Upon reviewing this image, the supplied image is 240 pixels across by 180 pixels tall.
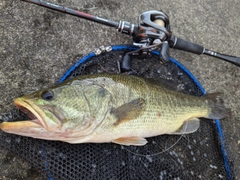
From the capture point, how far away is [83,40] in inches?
108

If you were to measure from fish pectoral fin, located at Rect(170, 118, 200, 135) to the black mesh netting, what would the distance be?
0.33 feet

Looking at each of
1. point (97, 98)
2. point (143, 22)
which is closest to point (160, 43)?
point (143, 22)

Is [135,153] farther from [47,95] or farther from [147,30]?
[147,30]

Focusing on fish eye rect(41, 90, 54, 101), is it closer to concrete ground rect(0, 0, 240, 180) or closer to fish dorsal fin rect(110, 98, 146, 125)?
fish dorsal fin rect(110, 98, 146, 125)

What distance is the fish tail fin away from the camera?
8.31 feet

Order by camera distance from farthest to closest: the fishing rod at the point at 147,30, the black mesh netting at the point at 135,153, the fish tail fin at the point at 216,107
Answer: the fish tail fin at the point at 216,107 → the fishing rod at the point at 147,30 → the black mesh netting at the point at 135,153

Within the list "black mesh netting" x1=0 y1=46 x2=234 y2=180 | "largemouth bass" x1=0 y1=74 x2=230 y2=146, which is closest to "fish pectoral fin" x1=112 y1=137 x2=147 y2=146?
"largemouth bass" x1=0 y1=74 x2=230 y2=146

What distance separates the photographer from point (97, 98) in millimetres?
1996

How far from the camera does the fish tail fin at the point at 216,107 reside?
8.31ft

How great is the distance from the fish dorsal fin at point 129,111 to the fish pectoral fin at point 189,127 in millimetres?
485

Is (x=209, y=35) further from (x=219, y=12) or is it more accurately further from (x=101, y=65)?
(x=101, y=65)

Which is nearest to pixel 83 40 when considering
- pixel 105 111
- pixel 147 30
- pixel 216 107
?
pixel 147 30

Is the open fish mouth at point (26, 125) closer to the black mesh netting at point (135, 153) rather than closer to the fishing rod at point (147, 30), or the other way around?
the black mesh netting at point (135, 153)

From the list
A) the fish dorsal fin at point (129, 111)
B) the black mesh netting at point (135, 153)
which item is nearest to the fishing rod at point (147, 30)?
the black mesh netting at point (135, 153)
